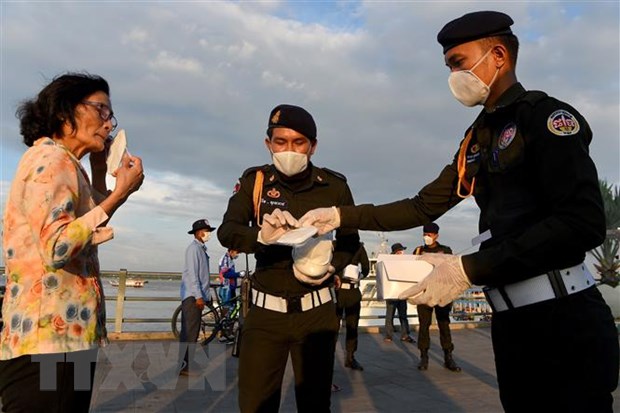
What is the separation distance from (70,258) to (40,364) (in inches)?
16.6

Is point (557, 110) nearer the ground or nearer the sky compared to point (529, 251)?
nearer the sky

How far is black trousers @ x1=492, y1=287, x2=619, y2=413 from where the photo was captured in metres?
1.66

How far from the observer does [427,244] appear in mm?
8164

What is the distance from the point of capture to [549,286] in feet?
5.65

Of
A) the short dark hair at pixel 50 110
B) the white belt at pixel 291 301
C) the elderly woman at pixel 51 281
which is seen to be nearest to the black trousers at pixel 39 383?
the elderly woman at pixel 51 281

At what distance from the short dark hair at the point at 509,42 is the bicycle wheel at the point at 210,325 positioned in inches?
334

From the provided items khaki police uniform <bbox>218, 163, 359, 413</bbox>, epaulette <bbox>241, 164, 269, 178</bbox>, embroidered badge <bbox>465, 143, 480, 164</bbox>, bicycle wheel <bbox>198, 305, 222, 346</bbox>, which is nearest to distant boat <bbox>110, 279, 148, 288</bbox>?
bicycle wheel <bbox>198, 305, 222, 346</bbox>

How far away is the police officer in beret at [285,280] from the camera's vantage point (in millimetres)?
2795

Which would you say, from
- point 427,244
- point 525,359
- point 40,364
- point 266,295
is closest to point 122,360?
point 427,244

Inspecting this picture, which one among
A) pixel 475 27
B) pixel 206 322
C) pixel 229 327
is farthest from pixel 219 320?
pixel 475 27

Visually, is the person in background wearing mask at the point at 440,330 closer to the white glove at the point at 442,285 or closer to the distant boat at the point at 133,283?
the distant boat at the point at 133,283

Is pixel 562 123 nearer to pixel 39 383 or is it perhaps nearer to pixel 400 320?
pixel 39 383

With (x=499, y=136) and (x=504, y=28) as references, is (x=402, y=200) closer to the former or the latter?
(x=499, y=136)

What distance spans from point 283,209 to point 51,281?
143 cm
